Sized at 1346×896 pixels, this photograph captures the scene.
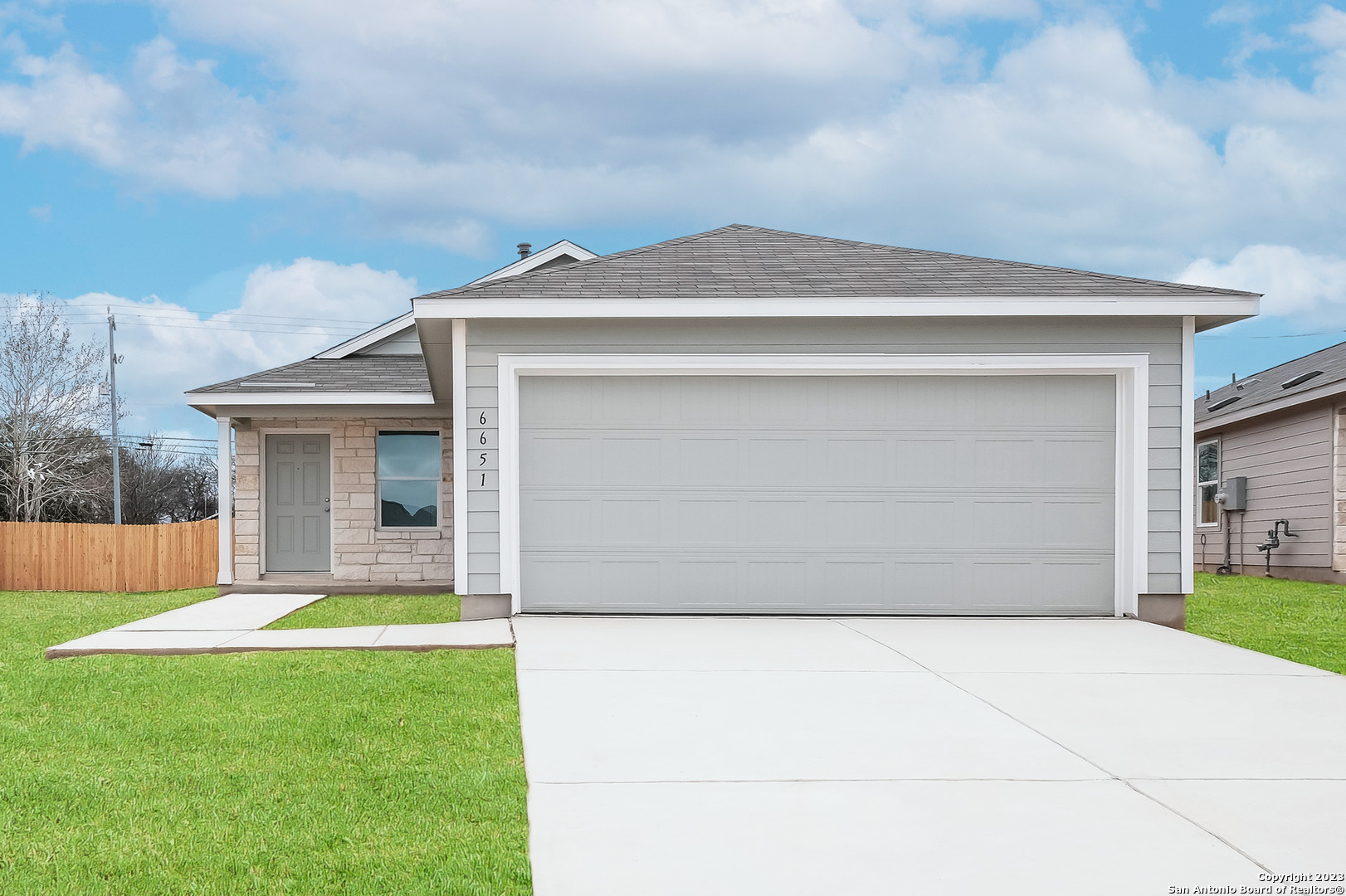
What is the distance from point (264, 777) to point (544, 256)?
1147cm

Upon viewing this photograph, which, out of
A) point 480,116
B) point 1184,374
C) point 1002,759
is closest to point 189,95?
point 480,116

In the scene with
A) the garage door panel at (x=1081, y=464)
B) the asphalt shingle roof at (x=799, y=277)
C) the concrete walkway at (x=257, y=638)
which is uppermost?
the asphalt shingle roof at (x=799, y=277)

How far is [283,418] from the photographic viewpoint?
12.9m

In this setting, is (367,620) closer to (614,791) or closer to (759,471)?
(759,471)

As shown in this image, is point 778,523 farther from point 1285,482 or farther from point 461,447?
point 1285,482

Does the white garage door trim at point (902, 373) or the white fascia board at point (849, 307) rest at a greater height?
the white fascia board at point (849, 307)

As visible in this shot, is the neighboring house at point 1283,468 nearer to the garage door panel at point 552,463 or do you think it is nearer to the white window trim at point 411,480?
the garage door panel at point 552,463

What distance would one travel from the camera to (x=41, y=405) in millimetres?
Result: 28281

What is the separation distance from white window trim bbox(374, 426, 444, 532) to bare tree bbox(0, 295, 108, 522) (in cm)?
2070

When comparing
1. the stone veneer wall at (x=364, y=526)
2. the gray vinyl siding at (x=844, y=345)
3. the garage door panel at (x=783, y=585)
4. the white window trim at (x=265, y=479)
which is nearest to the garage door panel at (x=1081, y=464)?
the gray vinyl siding at (x=844, y=345)

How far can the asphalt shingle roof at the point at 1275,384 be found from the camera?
14586 mm

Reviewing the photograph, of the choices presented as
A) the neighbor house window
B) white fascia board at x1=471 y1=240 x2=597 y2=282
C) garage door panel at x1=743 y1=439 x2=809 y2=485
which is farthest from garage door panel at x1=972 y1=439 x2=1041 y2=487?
white fascia board at x1=471 y1=240 x2=597 y2=282

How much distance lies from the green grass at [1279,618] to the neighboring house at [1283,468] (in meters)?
0.80

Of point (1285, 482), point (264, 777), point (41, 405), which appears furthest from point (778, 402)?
point (41, 405)
